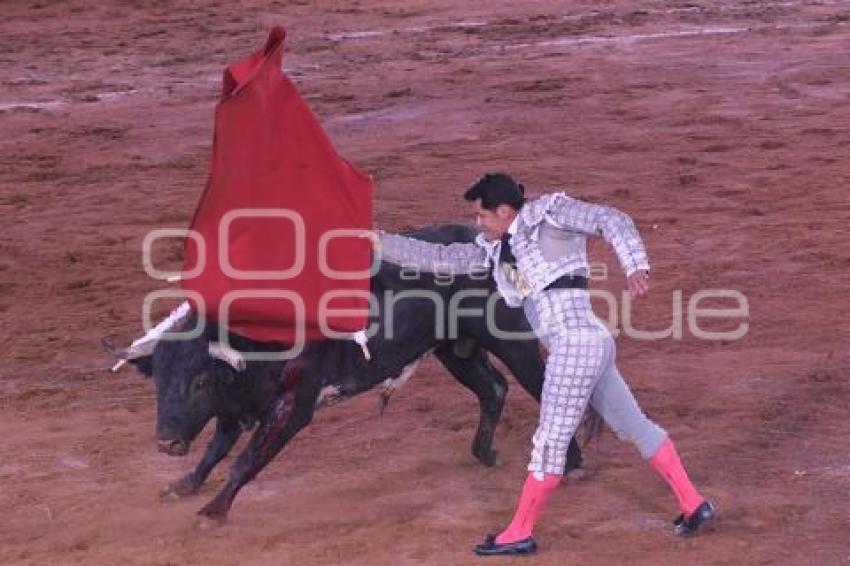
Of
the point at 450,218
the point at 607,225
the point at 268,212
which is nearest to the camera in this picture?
the point at 607,225

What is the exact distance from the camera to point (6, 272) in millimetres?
10500

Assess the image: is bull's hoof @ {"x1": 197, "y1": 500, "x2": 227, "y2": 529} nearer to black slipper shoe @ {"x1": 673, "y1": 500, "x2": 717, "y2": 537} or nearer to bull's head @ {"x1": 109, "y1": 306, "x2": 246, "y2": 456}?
bull's head @ {"x1": 109, "y1": 306, "x2": 246, "y2": 456}

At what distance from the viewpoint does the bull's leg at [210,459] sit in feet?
21.8

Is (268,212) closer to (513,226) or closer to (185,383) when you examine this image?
(185,383)

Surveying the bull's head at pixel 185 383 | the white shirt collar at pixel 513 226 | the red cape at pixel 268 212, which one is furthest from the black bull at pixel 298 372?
the white shirt collar at pixel 513 226

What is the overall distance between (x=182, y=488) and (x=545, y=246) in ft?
6.32

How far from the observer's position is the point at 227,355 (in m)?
6.18

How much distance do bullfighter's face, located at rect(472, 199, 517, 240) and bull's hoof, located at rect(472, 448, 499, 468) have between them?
1.45 metres

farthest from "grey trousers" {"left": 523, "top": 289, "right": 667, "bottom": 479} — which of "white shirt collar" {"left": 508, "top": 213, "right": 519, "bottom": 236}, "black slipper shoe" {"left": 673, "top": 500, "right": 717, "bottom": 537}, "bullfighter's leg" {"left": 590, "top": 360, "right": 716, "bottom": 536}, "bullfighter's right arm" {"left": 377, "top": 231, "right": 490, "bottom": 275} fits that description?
"black slipper shoe" {"left": 673, "top": 500, "right": 717, "bottom": 537}

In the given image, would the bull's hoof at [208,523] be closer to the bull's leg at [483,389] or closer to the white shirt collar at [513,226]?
the bull's leg at [483,389]

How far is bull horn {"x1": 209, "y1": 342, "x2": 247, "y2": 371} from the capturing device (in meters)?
6.19

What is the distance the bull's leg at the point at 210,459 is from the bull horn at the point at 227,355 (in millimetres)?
450

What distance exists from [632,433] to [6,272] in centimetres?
561

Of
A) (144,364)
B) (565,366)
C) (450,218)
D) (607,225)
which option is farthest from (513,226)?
(450,218)
